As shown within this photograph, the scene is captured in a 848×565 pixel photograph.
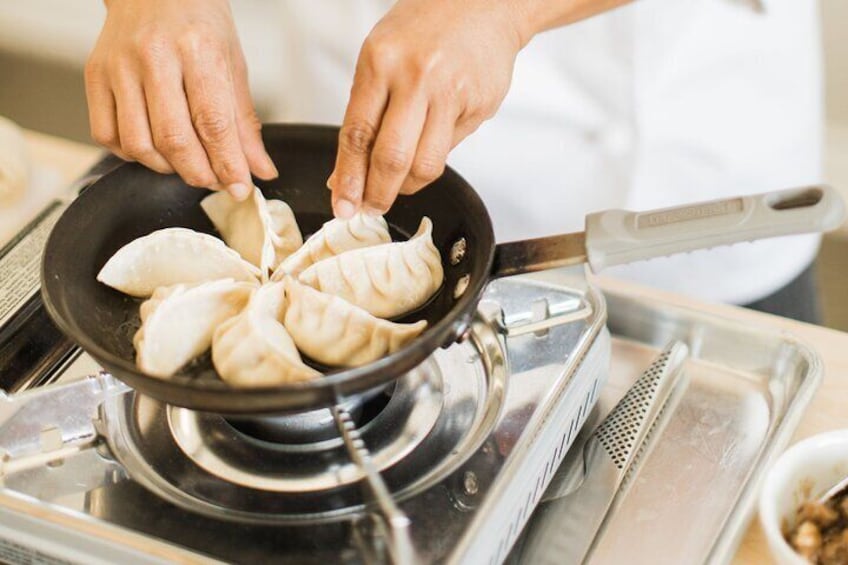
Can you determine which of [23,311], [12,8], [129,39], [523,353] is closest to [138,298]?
[23,311]

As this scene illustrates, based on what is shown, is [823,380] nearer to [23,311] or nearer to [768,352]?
[768,352]

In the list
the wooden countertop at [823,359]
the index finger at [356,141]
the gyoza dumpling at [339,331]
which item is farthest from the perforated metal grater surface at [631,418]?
the index finger at [356,141]

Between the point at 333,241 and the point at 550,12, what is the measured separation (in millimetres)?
285

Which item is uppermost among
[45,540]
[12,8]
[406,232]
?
[406,232]

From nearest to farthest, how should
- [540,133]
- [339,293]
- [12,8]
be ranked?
[339,293] < [540,133] < [12,8]

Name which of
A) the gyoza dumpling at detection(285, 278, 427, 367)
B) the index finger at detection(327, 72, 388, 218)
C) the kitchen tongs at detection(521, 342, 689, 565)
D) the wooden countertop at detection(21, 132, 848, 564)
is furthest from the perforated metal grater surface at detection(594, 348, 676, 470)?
the index finger at detection(327, 72, 388, 218)

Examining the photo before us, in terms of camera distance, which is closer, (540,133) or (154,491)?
(154,491)

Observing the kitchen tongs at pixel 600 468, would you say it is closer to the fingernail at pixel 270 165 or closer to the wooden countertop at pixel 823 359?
the wooden countertop at pixel 823 359

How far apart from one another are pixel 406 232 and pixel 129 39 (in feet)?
1.04

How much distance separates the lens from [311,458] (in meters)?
0.83

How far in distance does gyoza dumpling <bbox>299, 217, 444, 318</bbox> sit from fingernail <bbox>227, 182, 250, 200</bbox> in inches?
3.7

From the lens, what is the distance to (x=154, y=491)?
0.80 m

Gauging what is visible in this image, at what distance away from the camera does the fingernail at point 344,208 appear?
2.76ft

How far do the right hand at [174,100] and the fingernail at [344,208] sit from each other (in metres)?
0.12
